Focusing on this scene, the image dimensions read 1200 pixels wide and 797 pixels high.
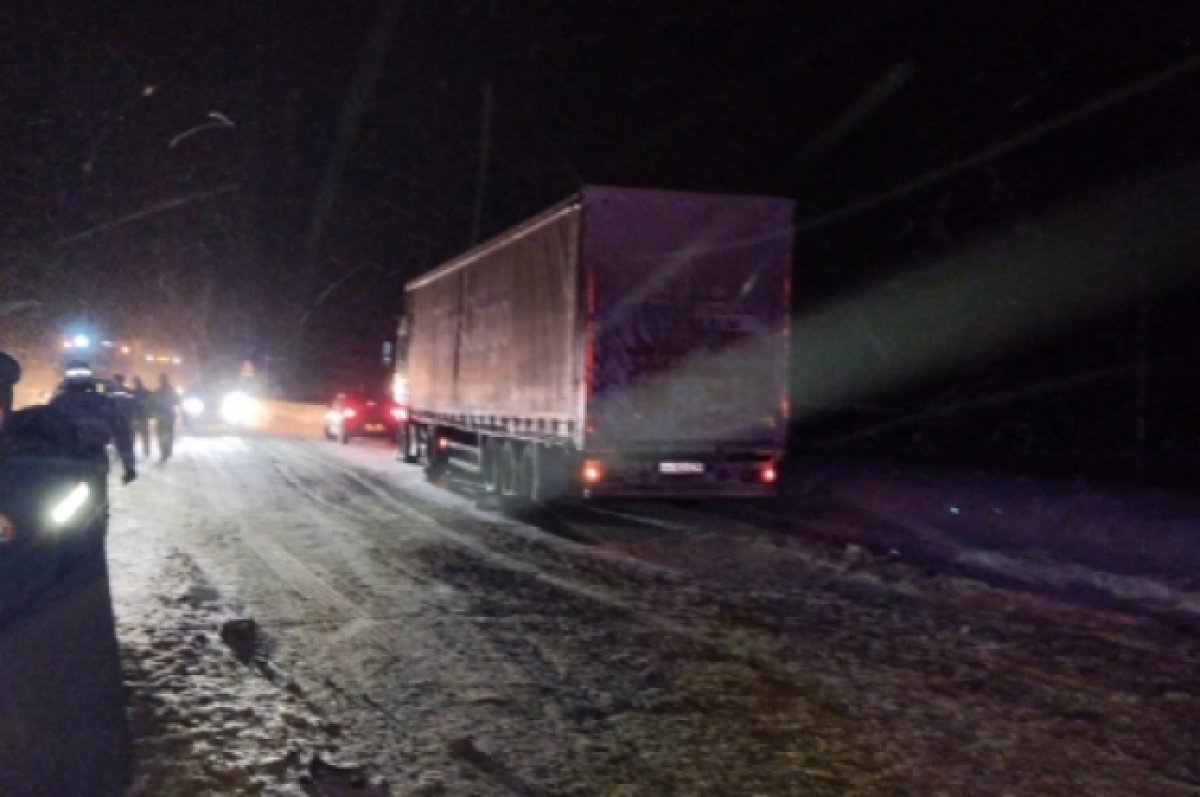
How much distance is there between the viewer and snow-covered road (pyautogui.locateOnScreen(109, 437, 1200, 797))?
5914mm

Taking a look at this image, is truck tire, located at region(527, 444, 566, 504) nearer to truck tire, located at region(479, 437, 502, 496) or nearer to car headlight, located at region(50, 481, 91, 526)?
truck tire, located at region(479, 437, 502, 496)

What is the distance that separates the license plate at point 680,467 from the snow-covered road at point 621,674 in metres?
2.13

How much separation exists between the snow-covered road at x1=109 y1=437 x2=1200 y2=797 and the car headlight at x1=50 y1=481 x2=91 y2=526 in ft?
4.72

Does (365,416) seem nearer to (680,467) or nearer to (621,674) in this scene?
(680,467)

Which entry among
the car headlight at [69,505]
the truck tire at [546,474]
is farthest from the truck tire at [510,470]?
the car headlight at [69,505]

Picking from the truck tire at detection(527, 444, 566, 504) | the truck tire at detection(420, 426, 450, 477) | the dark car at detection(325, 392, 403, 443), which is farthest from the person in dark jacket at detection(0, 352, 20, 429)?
the dark car at detection(325, 392, 403, 443)

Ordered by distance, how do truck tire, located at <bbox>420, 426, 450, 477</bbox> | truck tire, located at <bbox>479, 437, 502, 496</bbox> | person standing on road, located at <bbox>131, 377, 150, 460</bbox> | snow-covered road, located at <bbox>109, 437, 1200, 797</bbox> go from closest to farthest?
1. snow-covered road, located at <bbox>109, 437, 1200, 797</bbox>
2. truck tire, located at <bbox>479, 437, 502, 496</bbox>
3. person standing on road, located at <bbox>131, 377, 150, 460</bbox>
4. truck tire, located at <bbox>420, 426, 450, 477</bbox>

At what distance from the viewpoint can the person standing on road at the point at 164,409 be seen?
26.3 meters

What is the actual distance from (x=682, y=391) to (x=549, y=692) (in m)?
9.27

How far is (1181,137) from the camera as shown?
22.0 metres

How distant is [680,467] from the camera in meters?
16.4

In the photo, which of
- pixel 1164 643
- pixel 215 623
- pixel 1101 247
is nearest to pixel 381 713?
pixel 215 623

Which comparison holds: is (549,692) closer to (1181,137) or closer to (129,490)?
(129,490)

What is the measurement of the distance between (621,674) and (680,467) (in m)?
8.61
